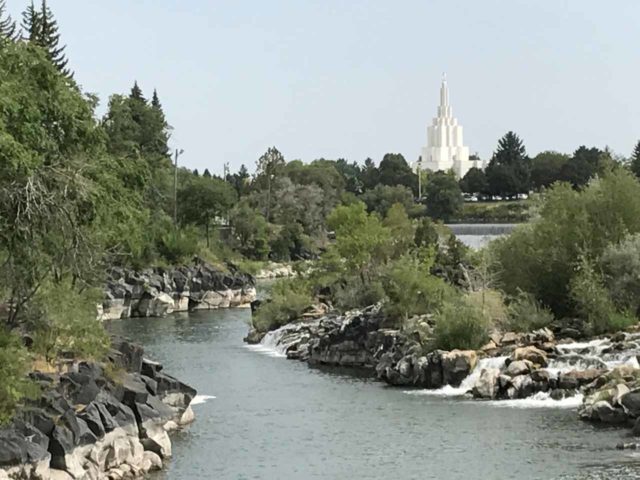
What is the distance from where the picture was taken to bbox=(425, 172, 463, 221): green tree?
13925cm

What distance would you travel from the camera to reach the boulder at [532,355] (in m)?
40.9

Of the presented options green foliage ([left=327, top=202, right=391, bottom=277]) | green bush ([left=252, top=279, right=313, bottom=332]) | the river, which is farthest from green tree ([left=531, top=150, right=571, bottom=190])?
green bush ([left=252, top=279, right=313, bottom=332])

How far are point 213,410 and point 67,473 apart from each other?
12.9m

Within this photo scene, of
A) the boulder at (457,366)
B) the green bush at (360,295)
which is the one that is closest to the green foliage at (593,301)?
the boulder at (457,366)

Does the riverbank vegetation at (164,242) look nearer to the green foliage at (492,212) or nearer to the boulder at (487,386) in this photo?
the boulder at (487,386)

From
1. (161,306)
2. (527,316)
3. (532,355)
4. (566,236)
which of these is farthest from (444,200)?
(532,355)

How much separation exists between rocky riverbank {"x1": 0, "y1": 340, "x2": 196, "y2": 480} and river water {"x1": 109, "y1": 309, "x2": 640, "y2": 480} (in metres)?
0.88

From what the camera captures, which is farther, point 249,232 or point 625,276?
point 249,232

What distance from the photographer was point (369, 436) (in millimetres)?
33906

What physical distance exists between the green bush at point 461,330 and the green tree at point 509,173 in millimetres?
102243

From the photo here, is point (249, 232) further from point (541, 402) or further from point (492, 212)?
point (541, 402)

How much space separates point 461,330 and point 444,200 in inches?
3731

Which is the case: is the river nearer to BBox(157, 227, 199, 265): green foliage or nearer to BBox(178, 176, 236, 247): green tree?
BBox(178, 176, 236, 247): green tree

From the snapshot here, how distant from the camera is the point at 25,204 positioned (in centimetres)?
2638
